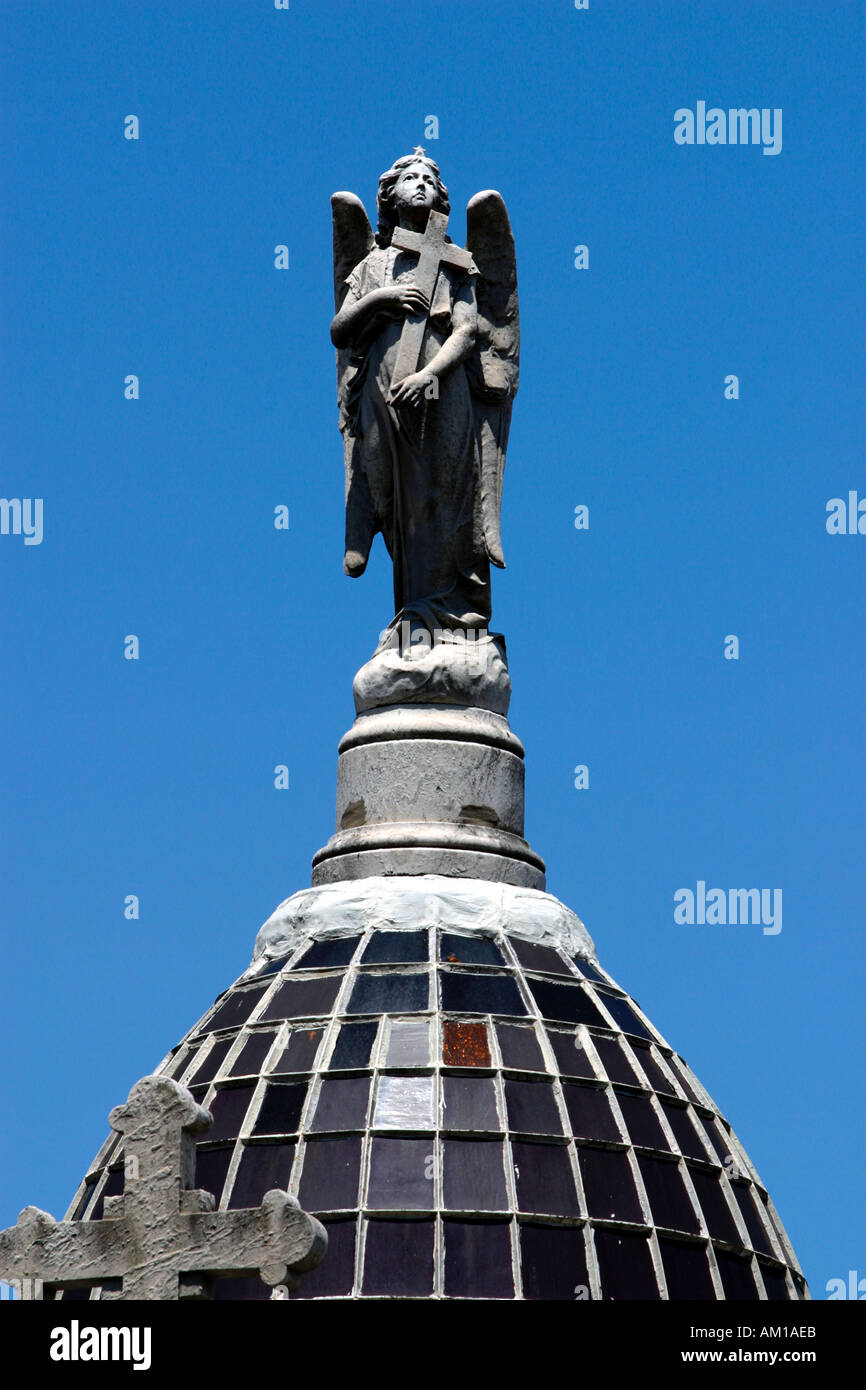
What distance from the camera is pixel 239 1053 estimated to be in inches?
994

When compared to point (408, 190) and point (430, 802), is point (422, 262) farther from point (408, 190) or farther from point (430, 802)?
point (430, 802)

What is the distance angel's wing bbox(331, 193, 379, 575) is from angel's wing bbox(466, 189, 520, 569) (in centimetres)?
112

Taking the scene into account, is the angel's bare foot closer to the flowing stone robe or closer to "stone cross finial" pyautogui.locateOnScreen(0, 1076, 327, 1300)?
the flowing stone robe

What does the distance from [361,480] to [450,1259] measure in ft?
27.9

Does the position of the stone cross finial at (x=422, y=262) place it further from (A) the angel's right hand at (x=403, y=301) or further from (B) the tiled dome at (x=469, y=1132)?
(B) the tiled dome at (x=469, y=1132)

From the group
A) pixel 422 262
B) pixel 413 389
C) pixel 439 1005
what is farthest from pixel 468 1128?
pixel 422 262

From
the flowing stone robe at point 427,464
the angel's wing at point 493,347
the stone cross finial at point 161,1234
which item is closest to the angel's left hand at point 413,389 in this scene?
the flowing stone robe at point 427,464

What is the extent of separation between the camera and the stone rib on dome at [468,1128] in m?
23.1
